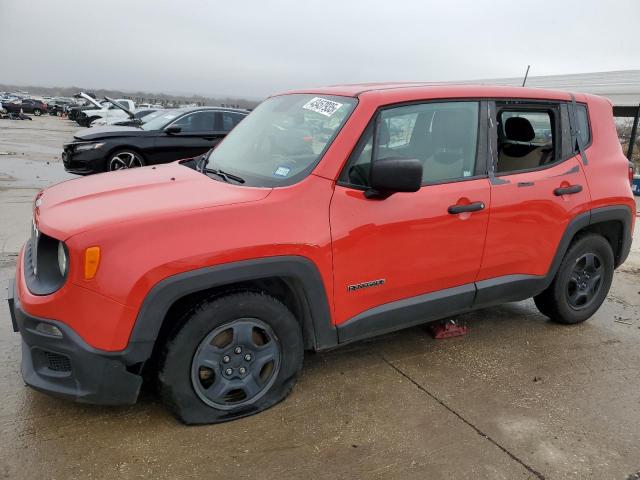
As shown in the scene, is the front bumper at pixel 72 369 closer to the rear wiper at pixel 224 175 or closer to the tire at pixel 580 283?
the rear wiper at pixel 224 175

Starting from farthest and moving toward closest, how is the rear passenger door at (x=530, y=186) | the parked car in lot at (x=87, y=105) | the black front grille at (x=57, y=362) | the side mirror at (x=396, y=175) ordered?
the parked car in lot at (x=87, y=105)
the rear passenger door at (x=530, y=186)
the side mirror at (x=396, y=175)
the black front grille at (x=57, y=362)

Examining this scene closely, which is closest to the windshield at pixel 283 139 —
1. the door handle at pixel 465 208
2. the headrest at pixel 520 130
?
the door handle at pixel 465 208

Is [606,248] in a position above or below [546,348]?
above

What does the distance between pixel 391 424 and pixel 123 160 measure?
779 cm

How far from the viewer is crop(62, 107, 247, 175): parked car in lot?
900 centimetres

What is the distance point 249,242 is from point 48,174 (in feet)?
33.0

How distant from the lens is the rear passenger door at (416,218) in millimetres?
2854

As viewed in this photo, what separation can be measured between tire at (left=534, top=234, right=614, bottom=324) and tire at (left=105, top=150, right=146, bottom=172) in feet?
23.9

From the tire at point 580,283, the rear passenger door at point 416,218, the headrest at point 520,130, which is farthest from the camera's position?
the tire at point 580,283

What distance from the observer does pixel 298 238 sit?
267 cm

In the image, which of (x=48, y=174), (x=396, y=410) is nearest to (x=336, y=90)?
(x=396, y=410)

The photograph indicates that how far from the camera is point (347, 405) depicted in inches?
118

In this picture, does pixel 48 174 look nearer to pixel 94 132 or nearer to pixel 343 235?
pixel 94 132

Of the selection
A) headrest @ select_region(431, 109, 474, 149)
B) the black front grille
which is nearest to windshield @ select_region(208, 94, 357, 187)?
headrest @ select_region(431, 109, 474, 149)
